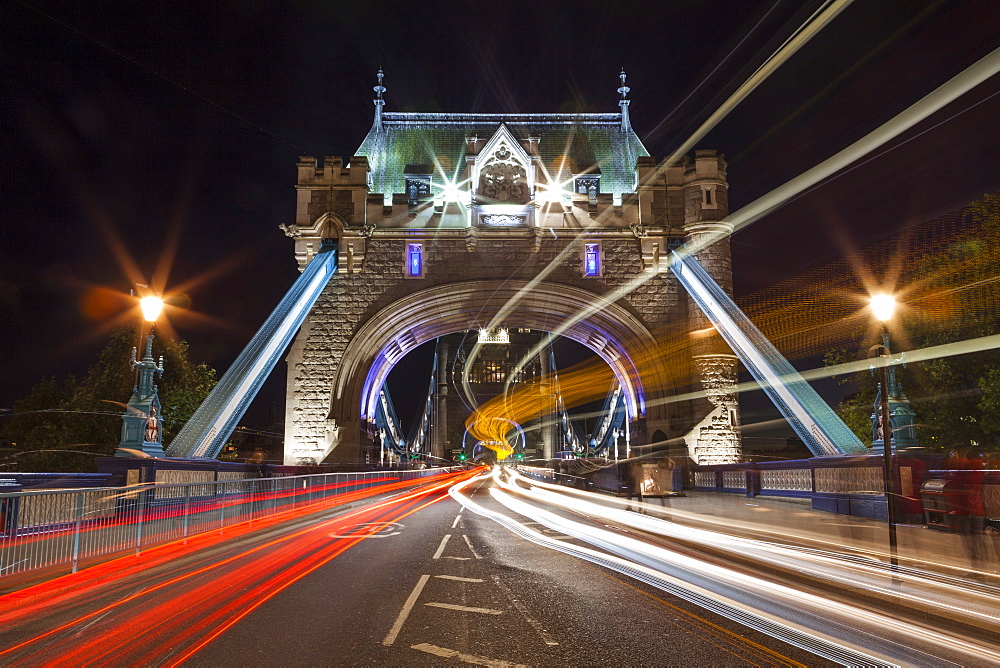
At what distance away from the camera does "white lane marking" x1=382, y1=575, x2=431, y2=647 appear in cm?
494

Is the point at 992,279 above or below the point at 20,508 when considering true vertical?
above

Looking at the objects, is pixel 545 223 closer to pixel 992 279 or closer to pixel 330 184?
pixel 330 184

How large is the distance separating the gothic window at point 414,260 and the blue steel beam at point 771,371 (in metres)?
10.5

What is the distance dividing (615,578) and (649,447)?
21.8m

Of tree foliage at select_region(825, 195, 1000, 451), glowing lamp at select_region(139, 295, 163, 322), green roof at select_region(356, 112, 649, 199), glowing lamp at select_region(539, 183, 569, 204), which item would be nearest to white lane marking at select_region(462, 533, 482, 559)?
glowing lamp at select_region(139, 295, 163, 322)

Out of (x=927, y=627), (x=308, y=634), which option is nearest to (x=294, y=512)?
(x=308, y=634)

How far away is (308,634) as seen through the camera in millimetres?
5043

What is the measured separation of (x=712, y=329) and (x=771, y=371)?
176 inches

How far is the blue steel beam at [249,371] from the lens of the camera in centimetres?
2083

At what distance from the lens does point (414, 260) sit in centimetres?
2931

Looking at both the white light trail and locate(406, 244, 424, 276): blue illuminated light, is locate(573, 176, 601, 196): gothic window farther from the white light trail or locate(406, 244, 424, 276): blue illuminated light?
the white light trail

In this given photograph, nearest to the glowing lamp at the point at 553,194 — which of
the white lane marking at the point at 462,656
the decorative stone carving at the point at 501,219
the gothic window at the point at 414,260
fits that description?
the decorative stone carving at the point at 501,219

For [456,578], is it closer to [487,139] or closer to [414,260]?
[414,260]

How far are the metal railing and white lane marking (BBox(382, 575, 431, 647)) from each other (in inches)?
163
